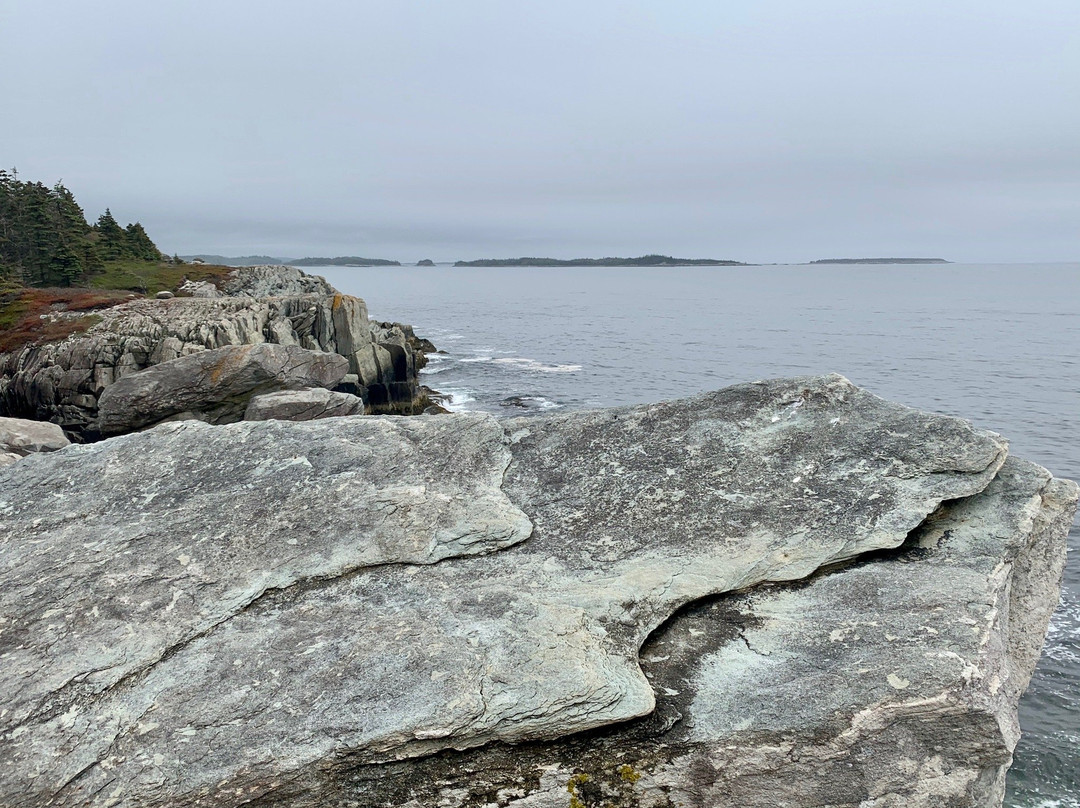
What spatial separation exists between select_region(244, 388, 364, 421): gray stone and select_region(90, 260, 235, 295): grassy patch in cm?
5006

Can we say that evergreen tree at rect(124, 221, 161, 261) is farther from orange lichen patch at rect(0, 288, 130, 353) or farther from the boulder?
the boulder

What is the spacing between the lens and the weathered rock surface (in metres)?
5.77

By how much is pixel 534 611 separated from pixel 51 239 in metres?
92.3

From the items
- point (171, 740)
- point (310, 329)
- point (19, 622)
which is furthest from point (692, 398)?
point (310, 329)

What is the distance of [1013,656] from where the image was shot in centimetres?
823

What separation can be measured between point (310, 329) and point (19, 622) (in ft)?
143

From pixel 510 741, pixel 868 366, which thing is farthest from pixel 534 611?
pixel 868 366

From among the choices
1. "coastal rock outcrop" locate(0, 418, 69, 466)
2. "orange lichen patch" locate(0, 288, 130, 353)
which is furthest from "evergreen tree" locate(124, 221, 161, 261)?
"coastal rock outcrop" locate(0, 418, 69, 466)

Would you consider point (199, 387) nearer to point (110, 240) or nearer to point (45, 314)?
point (45, 314)

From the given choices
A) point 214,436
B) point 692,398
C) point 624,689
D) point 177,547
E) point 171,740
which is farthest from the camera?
point 692,398

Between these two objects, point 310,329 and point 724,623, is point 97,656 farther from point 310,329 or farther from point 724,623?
point 310,329

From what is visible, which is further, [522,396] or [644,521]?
[522,396]

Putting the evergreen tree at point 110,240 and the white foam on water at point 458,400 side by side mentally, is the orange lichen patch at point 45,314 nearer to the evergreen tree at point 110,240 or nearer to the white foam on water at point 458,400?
the white foam on water at point 458,400

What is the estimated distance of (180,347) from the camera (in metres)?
36.2
